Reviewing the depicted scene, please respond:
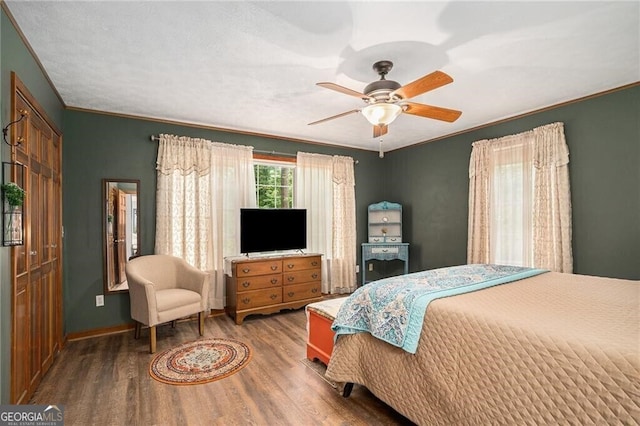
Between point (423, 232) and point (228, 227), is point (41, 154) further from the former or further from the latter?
point (423, 232)

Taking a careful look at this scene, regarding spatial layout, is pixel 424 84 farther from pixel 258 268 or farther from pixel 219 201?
pixel 219 201

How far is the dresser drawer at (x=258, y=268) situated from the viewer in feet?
12.9

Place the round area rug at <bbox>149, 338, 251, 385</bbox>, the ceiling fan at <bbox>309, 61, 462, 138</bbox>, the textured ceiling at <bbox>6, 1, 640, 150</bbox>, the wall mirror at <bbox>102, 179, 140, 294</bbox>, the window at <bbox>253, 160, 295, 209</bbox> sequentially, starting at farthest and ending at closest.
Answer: the window at <bbox>253, 160, 295, 209</bbox>
the wall mirror at <bbox>102, 179, 140, 294</bbox>
the round area rug at <bbox>149, 338, 251, 385</bbox>
the ceiling fan at <bbox>309, 61, 462, 138</bbox>
the textured ceiling at <bbox>6, 1, 640, 150</bbox>

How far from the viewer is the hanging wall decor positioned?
1.79 meters

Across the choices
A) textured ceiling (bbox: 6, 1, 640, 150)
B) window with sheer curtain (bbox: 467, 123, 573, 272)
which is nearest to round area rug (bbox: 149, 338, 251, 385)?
textured ceiling (bbox: 6, 1, 640, 150)

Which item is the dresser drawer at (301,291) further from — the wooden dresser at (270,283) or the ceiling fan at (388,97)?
the ceiling fan at (388,97)

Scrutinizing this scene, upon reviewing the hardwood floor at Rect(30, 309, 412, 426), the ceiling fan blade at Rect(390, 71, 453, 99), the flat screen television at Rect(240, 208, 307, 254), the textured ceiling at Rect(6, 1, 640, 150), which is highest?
the textured ceiling at Rect(6, 1, 640, 150)

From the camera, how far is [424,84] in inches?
81.4

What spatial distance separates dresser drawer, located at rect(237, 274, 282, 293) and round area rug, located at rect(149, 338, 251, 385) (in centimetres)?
73

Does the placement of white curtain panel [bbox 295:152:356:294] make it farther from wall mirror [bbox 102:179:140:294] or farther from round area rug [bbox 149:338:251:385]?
wall mirror [bbox 102:179:140:294]

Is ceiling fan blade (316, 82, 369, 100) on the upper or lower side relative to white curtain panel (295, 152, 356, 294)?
upper

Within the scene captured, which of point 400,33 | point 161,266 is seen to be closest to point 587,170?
point 400,33

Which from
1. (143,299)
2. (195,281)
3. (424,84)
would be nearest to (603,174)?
(424,84)

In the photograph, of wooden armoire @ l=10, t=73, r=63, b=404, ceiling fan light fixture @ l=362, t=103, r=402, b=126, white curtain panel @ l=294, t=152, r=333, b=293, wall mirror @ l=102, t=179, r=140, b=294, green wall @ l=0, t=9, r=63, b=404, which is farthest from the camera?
white curtain panel @ l=294, t=152, r=333, b=293
